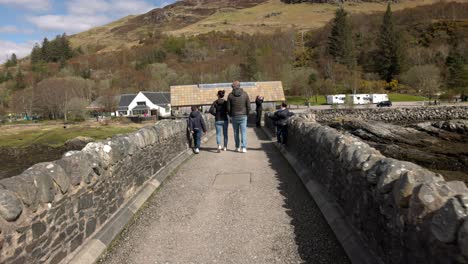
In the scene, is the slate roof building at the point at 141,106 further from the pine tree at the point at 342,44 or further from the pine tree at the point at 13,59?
the pine tree at the point at 13,59

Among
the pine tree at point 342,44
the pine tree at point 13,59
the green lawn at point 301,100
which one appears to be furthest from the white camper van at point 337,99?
the pine tree at point 13,59

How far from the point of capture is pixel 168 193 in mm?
7637

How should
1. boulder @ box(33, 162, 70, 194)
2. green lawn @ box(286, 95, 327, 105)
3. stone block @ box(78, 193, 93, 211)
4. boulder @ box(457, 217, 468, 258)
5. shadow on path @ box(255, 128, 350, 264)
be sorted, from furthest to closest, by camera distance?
green lawn @ box(286, 95, 327, 105) → stone block @ box(78, 193, 93, 211) → shadow on path @ box(255, 128, 350, 264) → boulder @ box(33, 162, 70, 194) → boulder @ box(457, 217, 468, 258)

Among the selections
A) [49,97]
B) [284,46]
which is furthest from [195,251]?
[284,46]

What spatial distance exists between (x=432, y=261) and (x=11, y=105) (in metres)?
112

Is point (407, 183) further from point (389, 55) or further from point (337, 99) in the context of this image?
point (389, 55)

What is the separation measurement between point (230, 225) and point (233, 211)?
2.02 ft

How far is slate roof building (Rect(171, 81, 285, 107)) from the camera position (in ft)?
150

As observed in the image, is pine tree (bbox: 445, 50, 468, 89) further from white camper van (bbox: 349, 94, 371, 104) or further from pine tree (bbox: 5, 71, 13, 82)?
pine tree (bbox: 5, 71, 13, 82)

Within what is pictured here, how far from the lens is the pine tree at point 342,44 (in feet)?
353

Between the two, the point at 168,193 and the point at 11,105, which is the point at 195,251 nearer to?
the point at 168,193

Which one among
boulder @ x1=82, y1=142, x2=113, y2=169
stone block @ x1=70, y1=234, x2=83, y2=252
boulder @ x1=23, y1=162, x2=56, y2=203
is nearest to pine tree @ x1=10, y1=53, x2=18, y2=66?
boulder @ x1=82, y1=142, x2=113, y2=169

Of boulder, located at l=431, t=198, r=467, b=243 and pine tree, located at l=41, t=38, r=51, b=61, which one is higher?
pine tree, located at l=41, t=38, r=51, b=61

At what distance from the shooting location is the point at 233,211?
634 cm
